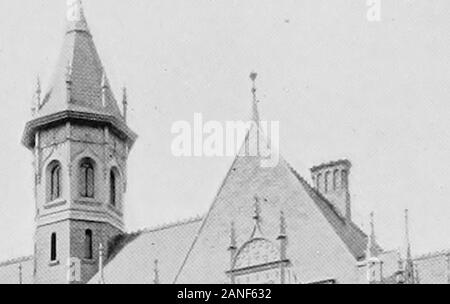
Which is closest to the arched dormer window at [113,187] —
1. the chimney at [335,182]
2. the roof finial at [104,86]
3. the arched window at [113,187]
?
the arched window at [113,187]

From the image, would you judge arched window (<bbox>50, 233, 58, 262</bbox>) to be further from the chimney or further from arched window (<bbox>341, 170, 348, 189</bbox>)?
arched window (<bbox>341, 170, 348, 189</bbox>)

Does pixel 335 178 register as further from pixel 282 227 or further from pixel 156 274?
pixel 156 274

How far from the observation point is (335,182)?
61.2m

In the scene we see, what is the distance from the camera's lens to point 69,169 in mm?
65625

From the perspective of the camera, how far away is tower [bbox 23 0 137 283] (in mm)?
65438

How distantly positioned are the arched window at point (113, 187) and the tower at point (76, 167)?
0.15ft

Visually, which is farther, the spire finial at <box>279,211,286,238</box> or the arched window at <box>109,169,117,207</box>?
the arched window at <box>109,169,117,207</box>

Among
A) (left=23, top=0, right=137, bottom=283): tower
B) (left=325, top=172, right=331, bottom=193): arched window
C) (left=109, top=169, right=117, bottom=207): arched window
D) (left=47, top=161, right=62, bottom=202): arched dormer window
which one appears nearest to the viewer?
(left=325, top=172, right=331, bottom=193): arched window

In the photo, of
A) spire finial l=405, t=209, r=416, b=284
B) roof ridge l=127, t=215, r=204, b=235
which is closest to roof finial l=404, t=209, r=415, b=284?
spire finial l=405, t=209, r=416, b=284

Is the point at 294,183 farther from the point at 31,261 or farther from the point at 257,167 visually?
the point at 31,261

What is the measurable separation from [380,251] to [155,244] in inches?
508

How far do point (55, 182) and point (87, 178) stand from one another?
4.64ft

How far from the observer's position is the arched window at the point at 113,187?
6719cm

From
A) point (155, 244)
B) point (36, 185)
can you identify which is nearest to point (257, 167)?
point (155, 244)
